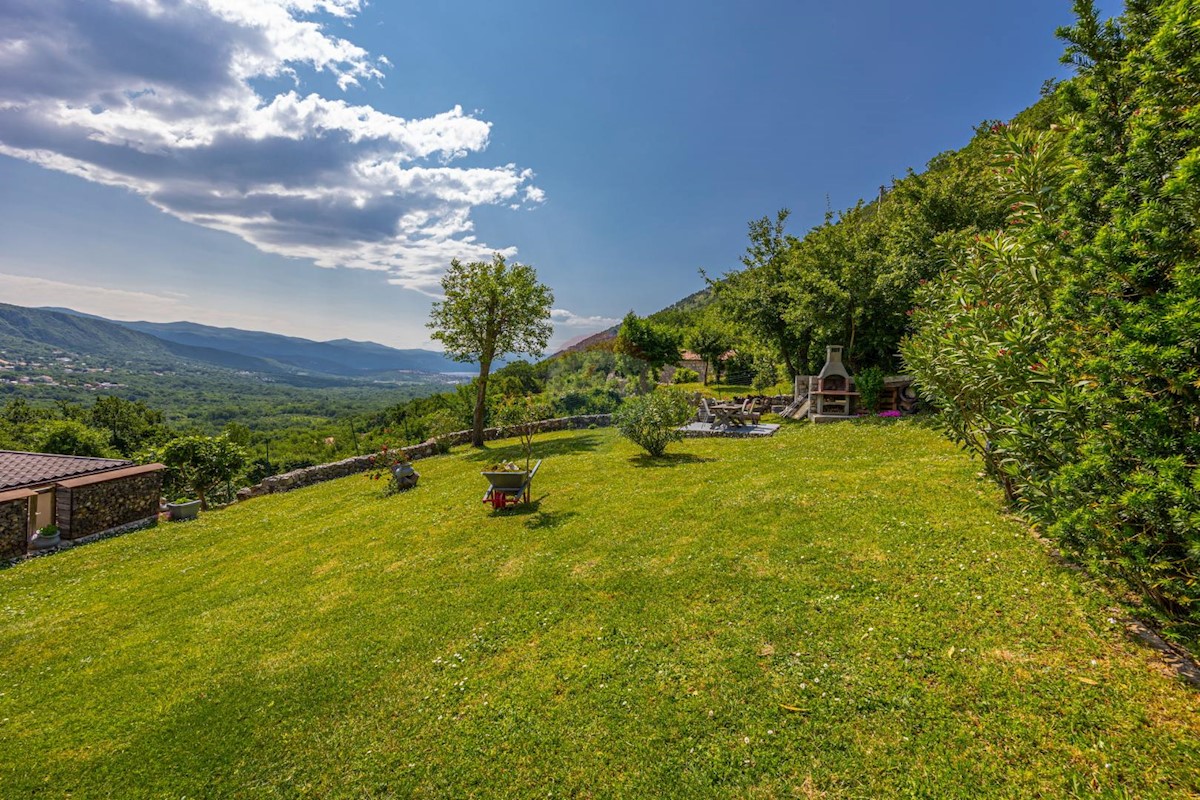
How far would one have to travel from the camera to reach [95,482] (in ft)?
45.8

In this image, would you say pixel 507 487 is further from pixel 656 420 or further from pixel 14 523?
pixel 14 523

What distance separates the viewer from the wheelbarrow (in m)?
12.2

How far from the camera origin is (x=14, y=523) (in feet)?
39.7

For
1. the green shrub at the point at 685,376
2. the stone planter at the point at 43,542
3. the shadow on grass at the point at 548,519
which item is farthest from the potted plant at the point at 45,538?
the green shrub at the point at 685,376

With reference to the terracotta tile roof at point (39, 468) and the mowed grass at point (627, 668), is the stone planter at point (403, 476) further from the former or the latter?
the terracotta tile roof at point (39, 468)

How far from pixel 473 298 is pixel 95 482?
17088 millimetres

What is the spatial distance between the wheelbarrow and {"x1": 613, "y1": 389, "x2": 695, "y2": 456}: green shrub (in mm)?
5630

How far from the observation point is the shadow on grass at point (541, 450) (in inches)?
826

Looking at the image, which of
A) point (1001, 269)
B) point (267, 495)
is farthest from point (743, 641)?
point (267, 495)

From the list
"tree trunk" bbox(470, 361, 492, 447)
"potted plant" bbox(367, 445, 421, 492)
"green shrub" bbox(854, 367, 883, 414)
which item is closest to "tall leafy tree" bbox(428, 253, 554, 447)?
"tree trunk" bbox(470, 361, 492, 447)

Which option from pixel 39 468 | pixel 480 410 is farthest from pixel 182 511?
pixel 480 410

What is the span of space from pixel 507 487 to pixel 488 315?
1657 cm

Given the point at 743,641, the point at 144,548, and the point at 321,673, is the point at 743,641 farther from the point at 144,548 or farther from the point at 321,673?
the point at 144,548

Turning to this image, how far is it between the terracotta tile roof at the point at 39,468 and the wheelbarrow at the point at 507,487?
1362 centimetres
